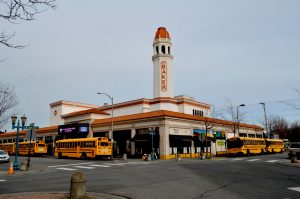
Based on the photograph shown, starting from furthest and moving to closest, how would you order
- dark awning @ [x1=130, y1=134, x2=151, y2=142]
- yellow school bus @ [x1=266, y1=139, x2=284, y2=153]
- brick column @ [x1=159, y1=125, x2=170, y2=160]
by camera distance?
yellow school bus @ [x1=266, y1=139, x2=284, y2=153]
dark awning @ [x1=130, y1=134, x2=151, y2=142]
brick column @ [x1=159, y1=125, x2=170, y2=160]

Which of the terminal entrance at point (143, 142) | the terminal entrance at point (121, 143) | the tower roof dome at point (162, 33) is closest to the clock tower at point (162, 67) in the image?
the tower roof dome at point (162, 33)

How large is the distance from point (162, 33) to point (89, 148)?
34.1m

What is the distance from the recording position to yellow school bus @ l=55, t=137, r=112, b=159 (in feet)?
121

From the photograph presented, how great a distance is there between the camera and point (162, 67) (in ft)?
198

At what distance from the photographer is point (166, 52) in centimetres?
6116

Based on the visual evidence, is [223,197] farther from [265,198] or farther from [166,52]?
[166,52]

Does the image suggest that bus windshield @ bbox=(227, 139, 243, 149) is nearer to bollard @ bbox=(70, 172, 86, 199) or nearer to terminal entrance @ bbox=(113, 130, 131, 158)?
terminal entrance @ bbox=(113, 130, 131, 158)

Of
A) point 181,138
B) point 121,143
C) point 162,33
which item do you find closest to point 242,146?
point 181,138

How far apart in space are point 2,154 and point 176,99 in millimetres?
35106

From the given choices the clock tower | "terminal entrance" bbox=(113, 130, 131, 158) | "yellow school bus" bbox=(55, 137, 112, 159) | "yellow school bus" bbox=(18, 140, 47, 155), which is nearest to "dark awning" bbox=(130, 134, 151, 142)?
"terminal entrance" bbox=(113, 130, 131, 158)

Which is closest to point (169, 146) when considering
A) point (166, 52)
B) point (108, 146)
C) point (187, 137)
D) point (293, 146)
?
point (187, 137)

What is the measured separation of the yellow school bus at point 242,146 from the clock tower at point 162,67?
1970 centimetres

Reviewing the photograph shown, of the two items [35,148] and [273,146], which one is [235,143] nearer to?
[273,146]

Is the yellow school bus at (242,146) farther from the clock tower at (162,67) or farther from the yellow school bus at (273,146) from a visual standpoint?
the clock tower at (162,67)
